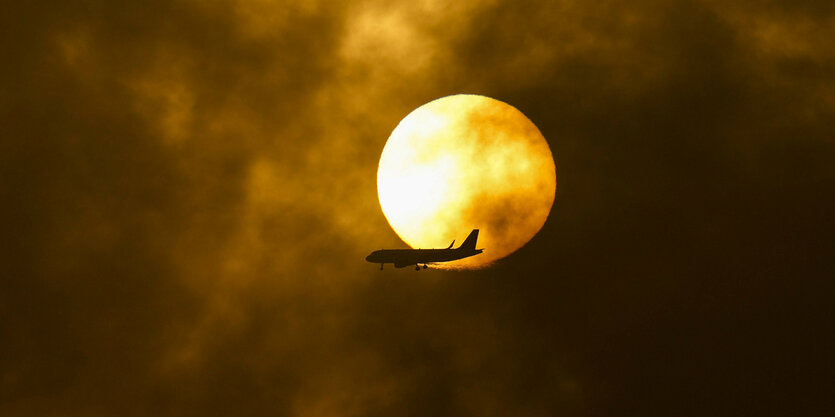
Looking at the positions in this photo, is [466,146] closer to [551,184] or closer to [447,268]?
[551,184]

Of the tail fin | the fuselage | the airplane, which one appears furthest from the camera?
the fuselage

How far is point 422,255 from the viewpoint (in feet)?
69.3

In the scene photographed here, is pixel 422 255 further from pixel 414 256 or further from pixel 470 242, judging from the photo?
pixel 470 242

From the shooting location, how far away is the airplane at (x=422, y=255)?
62.3 ft

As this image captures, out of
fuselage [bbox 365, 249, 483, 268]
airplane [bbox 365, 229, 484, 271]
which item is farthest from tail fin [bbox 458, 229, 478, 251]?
fuselage [bbox 365, 249, 483, 268]

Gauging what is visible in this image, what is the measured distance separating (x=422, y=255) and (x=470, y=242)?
2.76 metres

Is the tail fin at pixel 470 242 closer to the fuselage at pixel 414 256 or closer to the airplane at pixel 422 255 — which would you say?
the airplane at pixel 422 255

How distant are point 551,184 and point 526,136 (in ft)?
6.34

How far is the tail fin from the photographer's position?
18.5 m

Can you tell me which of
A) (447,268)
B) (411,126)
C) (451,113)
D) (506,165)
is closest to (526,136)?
(506,165)

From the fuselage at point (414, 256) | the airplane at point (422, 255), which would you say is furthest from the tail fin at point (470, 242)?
the fuselage at point (414, 256)

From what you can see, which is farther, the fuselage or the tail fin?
the fuselage

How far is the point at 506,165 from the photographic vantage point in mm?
18859

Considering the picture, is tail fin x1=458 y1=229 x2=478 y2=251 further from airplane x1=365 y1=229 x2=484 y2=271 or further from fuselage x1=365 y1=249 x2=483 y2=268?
fuselage x1=365 y1=249 x2=483 y2=268
